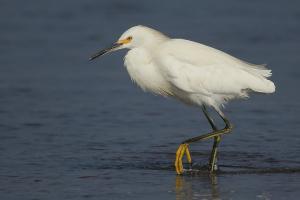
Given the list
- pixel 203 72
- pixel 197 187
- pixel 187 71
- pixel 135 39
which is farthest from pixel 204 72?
pixel 197 187

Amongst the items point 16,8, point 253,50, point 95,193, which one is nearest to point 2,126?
point 95,193

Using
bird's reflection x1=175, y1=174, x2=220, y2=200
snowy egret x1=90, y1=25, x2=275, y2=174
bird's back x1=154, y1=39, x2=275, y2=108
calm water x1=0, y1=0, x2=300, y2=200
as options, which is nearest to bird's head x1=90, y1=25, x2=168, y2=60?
snowy egret x1=90, y1=25, x2=275, y2=174

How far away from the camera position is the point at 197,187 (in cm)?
891

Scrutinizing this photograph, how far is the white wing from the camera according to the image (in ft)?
32.2

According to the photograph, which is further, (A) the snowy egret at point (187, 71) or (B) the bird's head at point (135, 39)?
(B) the bird's head at point (135, 39)

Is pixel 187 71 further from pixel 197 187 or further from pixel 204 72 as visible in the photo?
pixel 197 187

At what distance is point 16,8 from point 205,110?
424 inches

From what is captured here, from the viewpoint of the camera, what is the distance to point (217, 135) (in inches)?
399

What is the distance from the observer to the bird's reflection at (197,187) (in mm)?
8406

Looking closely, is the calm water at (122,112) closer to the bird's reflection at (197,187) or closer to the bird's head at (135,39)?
the bird's reflection at (197,187)

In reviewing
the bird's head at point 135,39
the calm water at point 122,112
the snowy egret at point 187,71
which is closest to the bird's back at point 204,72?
the snowy egret at point 187,71

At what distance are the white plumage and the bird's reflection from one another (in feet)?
3.44

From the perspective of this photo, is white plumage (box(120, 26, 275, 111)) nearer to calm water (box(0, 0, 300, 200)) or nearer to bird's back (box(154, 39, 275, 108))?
bird's back (box(154, 39, 275, 108))

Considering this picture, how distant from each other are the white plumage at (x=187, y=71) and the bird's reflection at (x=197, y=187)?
1050mm
